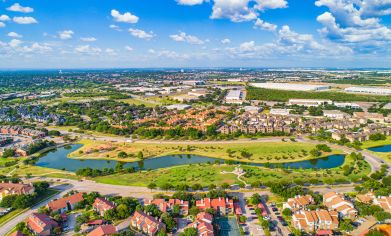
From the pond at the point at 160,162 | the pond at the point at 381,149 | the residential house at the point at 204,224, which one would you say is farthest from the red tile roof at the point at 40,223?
the pond at the point at 381,149

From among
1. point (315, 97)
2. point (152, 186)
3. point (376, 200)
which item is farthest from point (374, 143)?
point (315, 97)

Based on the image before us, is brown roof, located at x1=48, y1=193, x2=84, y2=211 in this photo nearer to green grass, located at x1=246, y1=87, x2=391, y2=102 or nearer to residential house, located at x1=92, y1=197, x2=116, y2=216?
residential house, located at x1=92, y1=197, x2=116, y2=216

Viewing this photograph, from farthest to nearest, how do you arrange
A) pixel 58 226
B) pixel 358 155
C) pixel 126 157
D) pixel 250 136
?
pixel 250 136 → pixel 126 157 → pixel 358 155 → pixel 58 226

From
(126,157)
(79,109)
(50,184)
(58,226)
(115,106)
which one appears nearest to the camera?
(58,226)

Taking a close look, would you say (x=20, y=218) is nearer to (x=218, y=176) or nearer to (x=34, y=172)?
(x=34, y=172)

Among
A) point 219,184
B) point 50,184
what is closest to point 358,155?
point 219,184

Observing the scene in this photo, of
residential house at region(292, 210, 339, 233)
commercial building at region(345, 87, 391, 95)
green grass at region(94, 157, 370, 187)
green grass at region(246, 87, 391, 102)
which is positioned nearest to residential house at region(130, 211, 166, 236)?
green grass at region(94, 157, 370, 187)

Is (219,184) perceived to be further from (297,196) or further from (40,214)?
(40,214)

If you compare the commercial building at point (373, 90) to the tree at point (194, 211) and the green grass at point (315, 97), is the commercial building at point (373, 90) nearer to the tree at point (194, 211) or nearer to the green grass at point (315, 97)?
the green grass at point (315, 97)
